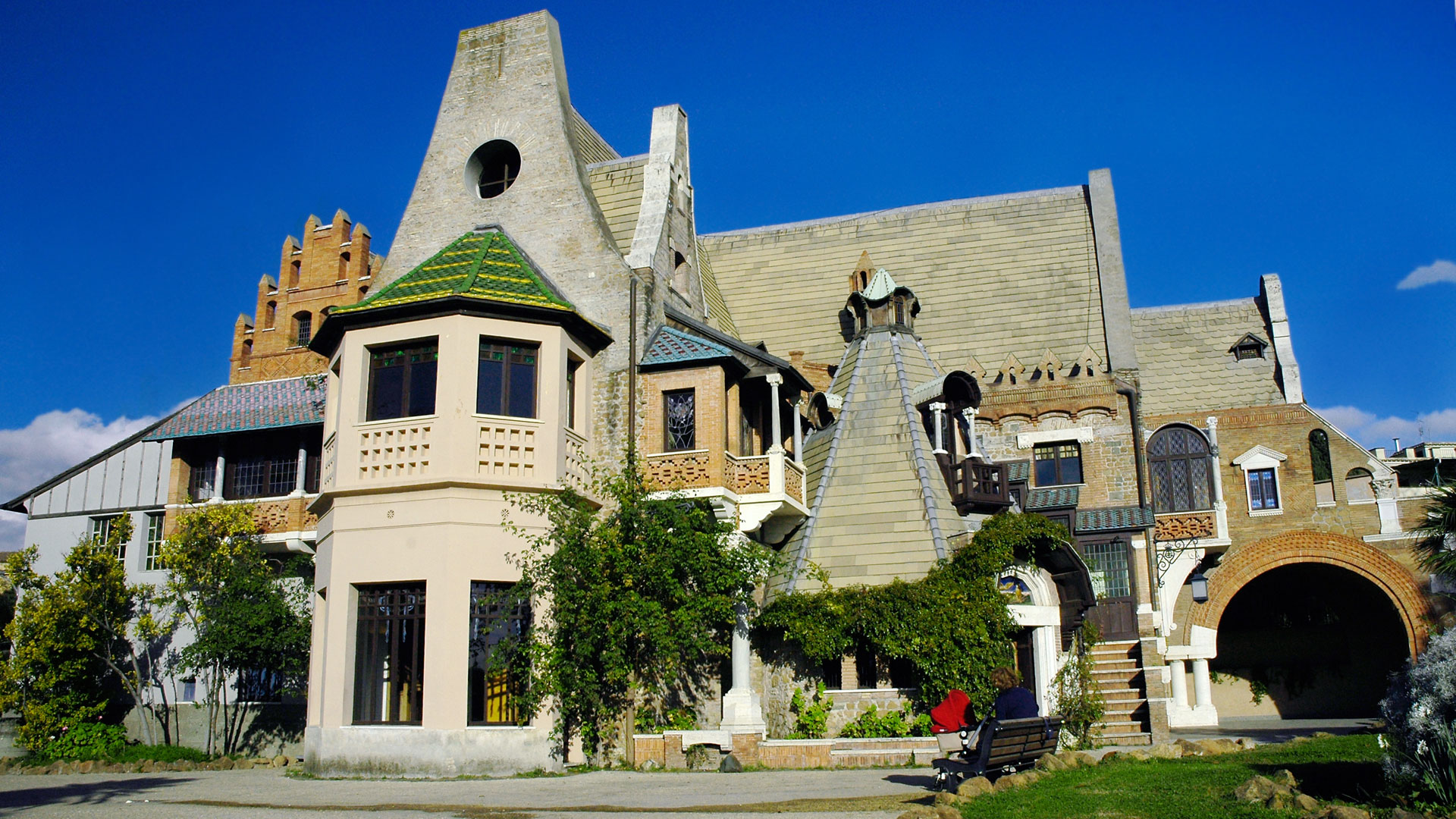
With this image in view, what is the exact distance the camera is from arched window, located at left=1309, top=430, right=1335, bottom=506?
3161 centimetres

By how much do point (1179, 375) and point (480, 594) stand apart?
77.9 ft

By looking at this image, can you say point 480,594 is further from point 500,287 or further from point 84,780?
point 84,780

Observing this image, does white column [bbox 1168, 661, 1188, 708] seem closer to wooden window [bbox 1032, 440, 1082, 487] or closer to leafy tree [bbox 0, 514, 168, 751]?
wooden window [bbox 1032, 440, 1082, 487]

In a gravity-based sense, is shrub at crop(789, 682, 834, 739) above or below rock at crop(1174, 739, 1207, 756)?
above

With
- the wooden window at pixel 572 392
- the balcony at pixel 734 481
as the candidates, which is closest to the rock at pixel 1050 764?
the balcony at pixel 734 481

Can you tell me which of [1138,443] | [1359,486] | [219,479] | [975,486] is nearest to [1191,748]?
[975,486]

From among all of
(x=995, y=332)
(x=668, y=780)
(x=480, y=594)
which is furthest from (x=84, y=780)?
(x=995, y=332)

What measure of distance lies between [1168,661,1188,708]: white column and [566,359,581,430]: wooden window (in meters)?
20.0

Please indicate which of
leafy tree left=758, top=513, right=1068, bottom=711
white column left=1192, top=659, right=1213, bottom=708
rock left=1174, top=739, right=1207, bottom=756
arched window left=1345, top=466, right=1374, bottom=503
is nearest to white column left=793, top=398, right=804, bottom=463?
leafy tree left=758, top=513, right=1068, bottom=711

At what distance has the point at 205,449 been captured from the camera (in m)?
23.9

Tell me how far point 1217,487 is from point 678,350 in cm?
1832

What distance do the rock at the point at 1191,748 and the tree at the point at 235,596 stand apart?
15.6 m

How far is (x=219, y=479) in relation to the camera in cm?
2316

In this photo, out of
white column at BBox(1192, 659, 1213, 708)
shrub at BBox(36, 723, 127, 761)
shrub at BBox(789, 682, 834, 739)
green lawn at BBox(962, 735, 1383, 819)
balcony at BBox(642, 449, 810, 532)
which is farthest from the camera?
white column at BBox(1192, 659, 1213, 708)
